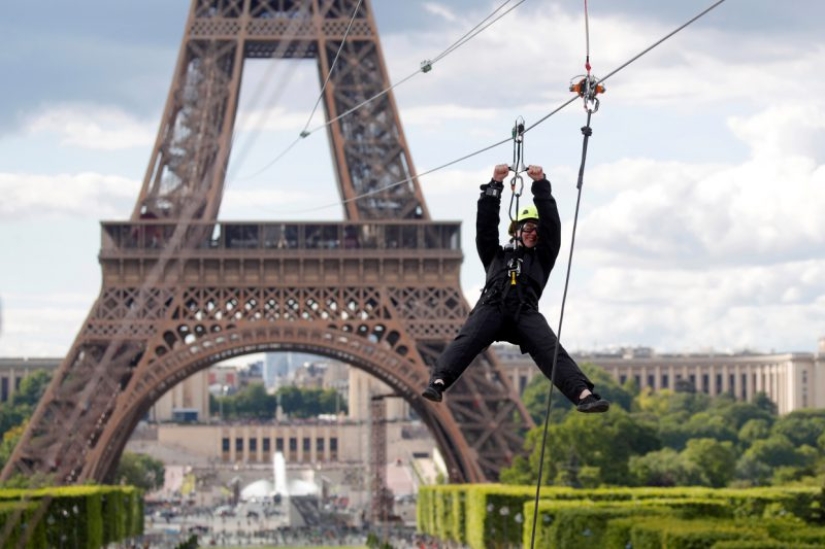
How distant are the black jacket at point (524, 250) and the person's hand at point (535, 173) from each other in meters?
0.05

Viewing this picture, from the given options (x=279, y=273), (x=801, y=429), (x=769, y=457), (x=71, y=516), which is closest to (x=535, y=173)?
(x=71, y=516)

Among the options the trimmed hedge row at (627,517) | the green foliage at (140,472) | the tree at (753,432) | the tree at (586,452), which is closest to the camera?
the trimmed hedge row at (627,517)

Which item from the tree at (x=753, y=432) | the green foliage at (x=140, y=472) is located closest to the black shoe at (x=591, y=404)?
the green foliage at (x=140, y=472)

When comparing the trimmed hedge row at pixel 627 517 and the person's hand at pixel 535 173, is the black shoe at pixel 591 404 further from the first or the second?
the trimmed hedge row at pixel 627 517

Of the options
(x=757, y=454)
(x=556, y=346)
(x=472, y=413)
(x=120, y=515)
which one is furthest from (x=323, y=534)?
(x=556, y=346)

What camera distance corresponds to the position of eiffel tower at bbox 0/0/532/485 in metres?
68.1

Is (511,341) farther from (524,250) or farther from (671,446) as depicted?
(671,446)

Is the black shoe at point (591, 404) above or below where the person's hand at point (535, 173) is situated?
below

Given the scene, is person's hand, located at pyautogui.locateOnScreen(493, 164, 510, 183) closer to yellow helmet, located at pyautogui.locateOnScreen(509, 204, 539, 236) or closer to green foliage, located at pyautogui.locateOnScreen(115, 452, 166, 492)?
yellow helmet, located at pyautogui.locateOnScreen(509, 204, 539, 236)

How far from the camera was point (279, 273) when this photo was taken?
230ft

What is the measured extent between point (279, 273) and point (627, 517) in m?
23.1

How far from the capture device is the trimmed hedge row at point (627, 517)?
40725 millimetres

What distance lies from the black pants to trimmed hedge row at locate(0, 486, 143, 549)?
115 ft

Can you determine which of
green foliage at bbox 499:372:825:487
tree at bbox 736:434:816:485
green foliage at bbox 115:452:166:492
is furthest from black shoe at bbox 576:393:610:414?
tree at bbox 736:434:816:485
